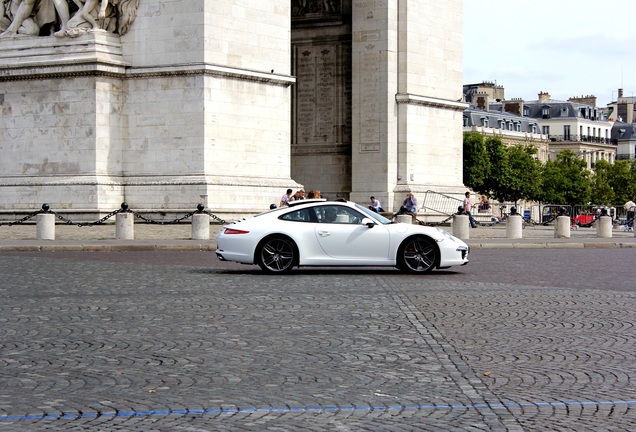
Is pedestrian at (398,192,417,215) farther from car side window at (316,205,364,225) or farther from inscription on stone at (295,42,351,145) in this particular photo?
car side window at (316,205,364,225)

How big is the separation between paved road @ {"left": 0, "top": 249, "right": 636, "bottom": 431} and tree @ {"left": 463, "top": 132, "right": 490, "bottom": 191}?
3087 inches

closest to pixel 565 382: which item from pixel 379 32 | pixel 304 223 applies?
pixel 304 223

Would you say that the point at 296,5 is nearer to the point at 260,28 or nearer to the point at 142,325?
the point at 260,28

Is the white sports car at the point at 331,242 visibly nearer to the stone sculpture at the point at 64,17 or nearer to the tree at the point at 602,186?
the stone sculpture at the point at 64,17

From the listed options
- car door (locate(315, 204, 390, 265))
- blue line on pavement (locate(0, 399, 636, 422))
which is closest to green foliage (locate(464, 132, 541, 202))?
car door (locate(315, 204, 390, 265))

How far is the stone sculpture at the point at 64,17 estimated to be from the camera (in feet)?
107

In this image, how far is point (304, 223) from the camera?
63.1 feet

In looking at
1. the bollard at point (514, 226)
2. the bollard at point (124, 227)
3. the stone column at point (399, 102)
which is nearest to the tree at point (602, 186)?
the stone column at point (399, 102)

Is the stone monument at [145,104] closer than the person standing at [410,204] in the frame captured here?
Yes

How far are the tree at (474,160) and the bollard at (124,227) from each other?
68.9m

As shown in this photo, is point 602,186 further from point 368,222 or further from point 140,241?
point 368,222

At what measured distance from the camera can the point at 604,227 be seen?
3516cm

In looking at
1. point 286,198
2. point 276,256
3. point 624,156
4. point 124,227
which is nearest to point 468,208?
point 286,198

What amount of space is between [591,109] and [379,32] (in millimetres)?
105923
